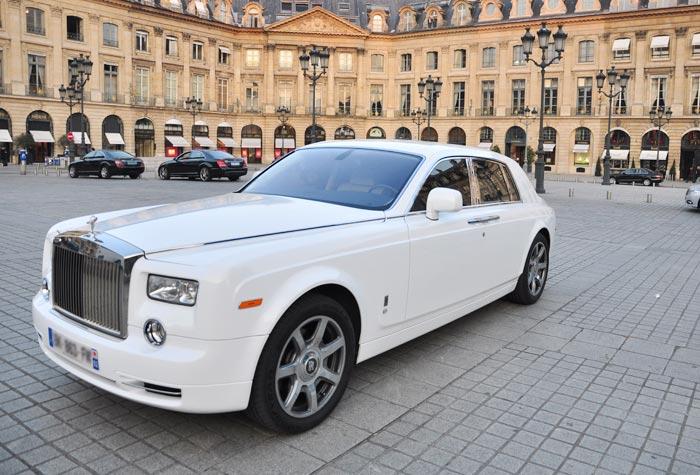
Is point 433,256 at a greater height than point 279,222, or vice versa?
point 279,222

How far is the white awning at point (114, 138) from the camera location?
192 feet

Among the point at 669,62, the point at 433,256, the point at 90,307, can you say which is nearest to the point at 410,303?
the point at 433,256

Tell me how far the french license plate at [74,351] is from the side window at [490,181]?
3.67 metres

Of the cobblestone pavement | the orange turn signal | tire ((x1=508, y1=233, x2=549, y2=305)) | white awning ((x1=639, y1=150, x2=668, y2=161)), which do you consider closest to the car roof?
tire ((x1=508, y1=233, x2=549, y2=305))

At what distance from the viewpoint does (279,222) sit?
3996mm

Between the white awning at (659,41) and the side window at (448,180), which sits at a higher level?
the white awning at (659,41)

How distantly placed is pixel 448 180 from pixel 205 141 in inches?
2544

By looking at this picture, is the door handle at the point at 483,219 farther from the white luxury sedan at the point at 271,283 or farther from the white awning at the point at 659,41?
the white awning at the point at 659,41

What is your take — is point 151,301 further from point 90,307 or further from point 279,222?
point 279,222

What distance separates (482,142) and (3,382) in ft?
219

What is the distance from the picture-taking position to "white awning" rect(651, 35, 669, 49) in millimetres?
57594

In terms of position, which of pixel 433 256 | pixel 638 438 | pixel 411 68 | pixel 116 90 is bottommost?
pixel 638 438

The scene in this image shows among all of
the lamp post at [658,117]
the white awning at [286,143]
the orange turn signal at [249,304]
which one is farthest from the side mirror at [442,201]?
the white awning at [286,143]

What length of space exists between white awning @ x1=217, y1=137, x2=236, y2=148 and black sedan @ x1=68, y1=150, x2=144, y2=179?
36447 millimetres
